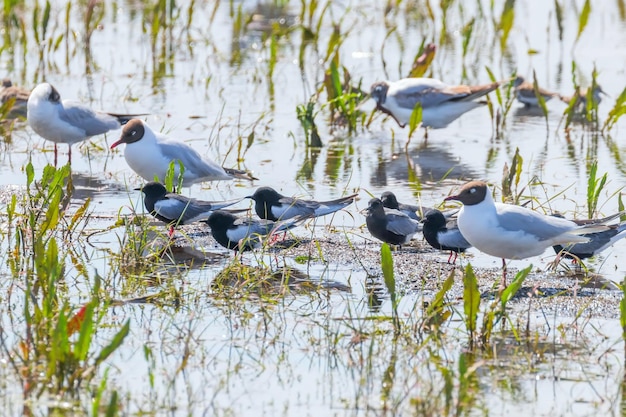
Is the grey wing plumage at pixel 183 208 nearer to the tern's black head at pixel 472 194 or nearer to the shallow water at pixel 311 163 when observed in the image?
the shallow water at pixel 311 163

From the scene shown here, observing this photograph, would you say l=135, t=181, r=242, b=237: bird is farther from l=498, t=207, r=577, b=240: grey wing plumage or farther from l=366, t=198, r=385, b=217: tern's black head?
l=498, t=207, r=577, b=240: grey wing plumage

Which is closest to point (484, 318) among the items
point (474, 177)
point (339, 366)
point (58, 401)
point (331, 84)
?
point (339, 366)

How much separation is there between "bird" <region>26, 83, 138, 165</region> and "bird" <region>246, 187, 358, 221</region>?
2624mm

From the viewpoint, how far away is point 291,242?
821 centimetres

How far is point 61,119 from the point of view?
34.4 feet

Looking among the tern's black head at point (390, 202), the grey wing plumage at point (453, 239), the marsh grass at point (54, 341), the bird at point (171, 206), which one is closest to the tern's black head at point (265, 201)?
the bird at point (171, 206)

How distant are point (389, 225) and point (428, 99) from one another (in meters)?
4.31

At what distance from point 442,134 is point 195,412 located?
7.86 meters

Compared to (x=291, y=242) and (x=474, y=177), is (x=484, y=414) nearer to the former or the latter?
(x=291, y=242)

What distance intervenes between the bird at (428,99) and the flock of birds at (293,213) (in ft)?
0.59

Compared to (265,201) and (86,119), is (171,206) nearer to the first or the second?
(265,201)

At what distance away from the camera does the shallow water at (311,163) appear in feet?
17.7

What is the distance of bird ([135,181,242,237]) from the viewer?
8.36 metres

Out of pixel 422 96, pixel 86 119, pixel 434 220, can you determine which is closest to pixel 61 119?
pixel 86 119
